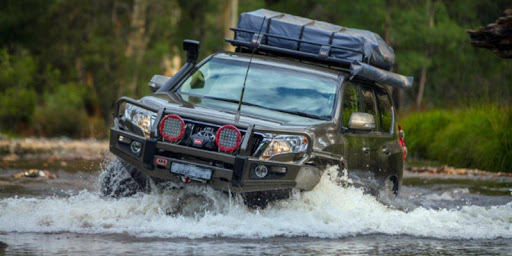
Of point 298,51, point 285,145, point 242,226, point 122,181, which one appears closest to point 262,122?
point 285,145

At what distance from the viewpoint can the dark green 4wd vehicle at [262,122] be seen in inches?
378

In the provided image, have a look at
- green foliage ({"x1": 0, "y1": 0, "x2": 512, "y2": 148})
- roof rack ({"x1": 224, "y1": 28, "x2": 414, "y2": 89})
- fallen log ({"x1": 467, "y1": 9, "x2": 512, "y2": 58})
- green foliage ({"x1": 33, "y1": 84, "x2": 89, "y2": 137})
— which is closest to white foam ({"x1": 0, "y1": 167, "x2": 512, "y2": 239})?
roof rack ({"x1": 224, "y1": 28, "x2": 414, "y2": 89})

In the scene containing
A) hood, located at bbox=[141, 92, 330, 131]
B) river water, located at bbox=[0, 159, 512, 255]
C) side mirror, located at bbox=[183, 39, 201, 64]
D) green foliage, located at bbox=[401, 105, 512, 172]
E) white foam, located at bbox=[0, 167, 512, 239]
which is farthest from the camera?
green foliage, located at bbox=[401, 105, 512, 172]

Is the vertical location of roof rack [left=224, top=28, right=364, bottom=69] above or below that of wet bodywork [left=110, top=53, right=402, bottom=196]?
above

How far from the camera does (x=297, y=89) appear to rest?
11117 millimetres

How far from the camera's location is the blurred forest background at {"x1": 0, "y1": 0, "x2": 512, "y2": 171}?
4003cm

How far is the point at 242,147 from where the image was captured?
30.9ft

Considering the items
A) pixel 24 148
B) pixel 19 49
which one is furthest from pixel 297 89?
pixel 19 49

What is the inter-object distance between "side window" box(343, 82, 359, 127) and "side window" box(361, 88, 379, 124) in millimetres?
251

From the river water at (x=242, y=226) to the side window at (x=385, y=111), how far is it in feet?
4.01

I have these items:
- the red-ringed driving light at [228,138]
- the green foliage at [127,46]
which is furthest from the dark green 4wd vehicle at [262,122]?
the green foliage at [127,46]

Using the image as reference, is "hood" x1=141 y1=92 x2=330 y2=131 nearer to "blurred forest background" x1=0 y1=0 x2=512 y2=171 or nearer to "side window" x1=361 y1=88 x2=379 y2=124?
"side window" x1=361 y1=88 x2=379 y2=124

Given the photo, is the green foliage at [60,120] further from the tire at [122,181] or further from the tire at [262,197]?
the tire at [262,197]

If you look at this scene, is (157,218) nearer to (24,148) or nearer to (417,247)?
(417,247)
